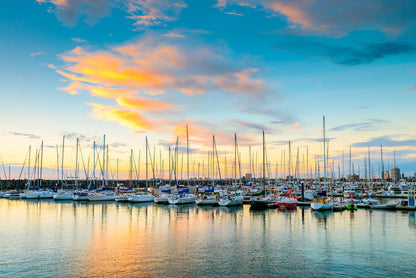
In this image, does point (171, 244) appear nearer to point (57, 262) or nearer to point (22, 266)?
point (57, 262)

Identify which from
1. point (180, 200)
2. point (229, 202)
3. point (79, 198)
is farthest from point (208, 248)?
point (79, 198)

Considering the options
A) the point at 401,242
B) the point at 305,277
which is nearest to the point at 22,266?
the point at 305,277

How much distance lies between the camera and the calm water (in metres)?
24.5

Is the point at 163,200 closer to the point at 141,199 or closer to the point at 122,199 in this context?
the point at 141,199

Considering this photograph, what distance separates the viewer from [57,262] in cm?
2664

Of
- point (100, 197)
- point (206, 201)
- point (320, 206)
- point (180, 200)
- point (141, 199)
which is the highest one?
point (320, 206)

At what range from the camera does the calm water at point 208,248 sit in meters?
24.5

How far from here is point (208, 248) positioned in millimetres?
31688

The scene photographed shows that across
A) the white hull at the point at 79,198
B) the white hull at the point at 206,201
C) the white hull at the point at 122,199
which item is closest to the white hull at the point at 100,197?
the white hull at the point at 79,198

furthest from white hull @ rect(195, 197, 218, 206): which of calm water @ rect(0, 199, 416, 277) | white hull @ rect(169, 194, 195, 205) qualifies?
calm water @ rect(0, 199, 416, 277)

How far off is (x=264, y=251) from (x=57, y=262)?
62.1ft

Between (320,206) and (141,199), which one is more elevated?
(320,206)

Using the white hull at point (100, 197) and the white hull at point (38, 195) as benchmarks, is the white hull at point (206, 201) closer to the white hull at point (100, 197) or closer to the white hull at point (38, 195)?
the white hull at point (100, 197)

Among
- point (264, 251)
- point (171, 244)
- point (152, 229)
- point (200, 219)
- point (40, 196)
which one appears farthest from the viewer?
point (40, 196)
